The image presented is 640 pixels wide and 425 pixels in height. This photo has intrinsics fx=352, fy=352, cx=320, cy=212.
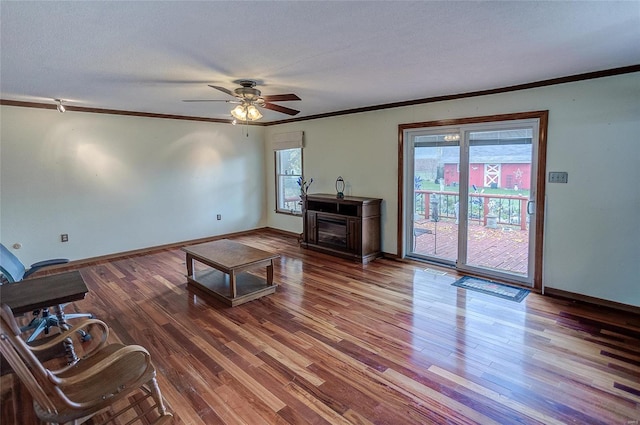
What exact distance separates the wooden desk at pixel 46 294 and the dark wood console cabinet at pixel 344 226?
3509 millimetres

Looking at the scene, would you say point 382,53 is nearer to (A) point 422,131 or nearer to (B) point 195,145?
(A) point 422,131

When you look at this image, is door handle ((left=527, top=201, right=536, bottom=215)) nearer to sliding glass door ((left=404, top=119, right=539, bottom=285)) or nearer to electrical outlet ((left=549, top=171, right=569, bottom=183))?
sliding glass door ((left=404, top=119, right=539, bottom=285))

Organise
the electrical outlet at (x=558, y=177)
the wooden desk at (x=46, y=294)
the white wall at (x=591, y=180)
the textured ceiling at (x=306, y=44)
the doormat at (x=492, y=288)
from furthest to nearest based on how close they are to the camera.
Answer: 1. the doormat at (x=492, y=288)
2. the electrical outlet at (x=558, y=177)
3. the white wall at (x=591, y=180)
4. the wooden desk at (x=46, y=294)
5. the textured ceiling at (x=306, y=44)

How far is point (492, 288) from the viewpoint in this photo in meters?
4.14

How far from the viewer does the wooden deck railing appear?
4289 millimetres

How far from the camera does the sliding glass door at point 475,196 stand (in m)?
4.19

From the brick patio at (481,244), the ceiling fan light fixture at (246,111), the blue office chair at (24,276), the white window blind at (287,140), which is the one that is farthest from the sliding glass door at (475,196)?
the blue office chair at (24,276)

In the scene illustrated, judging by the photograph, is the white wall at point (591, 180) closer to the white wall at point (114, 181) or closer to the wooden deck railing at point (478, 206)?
the wooden deck railing at point (478, 206)

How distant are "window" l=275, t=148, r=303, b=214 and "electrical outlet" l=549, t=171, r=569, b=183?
427 cm

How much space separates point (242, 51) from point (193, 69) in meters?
0.71

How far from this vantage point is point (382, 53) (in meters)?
2.82

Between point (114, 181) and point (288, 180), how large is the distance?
10.3 ft

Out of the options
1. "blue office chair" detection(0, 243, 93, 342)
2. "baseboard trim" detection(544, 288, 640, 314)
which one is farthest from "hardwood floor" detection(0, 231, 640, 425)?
"blue office chair" detection(0, 243, 93, 342)

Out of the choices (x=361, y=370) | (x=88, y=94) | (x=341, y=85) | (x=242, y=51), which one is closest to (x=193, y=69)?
(x=242, y=51)
